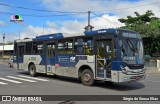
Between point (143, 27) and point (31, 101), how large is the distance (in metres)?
29.7

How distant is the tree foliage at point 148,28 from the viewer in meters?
37.8

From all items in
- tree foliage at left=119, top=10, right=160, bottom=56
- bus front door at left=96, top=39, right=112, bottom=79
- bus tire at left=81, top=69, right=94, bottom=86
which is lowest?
bus tire at left=81, top=69, right=94, bottom=86

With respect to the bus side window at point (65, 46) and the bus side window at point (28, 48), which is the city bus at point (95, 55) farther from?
the bus side window at point (28, 48)

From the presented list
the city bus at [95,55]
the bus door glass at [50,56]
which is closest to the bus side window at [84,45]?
the city bus at [95,55]

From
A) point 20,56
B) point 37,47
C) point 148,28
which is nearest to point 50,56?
point 37,47

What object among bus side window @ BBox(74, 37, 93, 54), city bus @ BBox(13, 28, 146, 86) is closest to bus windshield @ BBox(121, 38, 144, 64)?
city bus @ BBox(13, 28, 146, 86)

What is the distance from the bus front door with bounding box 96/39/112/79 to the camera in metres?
14.4

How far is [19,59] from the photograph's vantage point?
22.3m

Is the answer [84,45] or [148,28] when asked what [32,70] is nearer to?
[84,45]

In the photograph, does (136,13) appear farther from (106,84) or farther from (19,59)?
(106,84)

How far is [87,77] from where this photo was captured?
1559 centimetres

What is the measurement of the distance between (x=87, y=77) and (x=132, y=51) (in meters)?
2.86

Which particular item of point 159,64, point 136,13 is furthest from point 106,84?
point 136,13

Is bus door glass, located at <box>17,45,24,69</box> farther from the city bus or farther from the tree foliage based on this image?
the tree foliage
